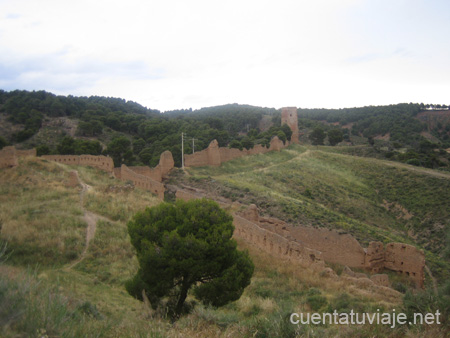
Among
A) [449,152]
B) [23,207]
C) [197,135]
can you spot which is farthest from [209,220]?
[449,152]

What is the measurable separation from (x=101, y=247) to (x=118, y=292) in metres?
4.01

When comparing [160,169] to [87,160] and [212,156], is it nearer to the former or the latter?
[87,160]

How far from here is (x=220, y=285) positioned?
9.38m

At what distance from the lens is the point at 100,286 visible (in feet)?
38.1

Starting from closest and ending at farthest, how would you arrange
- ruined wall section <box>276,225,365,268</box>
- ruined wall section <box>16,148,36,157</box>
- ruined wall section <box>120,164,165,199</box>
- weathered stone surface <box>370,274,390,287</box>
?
weathered stone surface <box>370,274,390,287</box> < ruined wall section <box>276,225,365,268</box> < ruined wall section <box>16,148,36,157</box> < ruined wall section <box>120,164,165,199</box>

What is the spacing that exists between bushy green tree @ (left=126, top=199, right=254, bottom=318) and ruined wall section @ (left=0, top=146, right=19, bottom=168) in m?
16.4

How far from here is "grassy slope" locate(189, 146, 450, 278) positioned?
27203 millimetres

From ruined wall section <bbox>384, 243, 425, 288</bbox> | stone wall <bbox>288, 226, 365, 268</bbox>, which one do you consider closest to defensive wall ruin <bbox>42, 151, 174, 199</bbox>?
stone wall <bbox>288, 226, 365, 268</bbox>

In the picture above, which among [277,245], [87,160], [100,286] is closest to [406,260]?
[277,245]

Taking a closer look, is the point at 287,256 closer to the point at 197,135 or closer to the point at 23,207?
the point at 23,207

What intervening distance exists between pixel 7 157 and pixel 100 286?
Result: 15.4m

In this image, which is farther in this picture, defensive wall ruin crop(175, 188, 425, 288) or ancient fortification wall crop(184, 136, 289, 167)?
ancient fortification wall crop(184, 136, 289, 167)

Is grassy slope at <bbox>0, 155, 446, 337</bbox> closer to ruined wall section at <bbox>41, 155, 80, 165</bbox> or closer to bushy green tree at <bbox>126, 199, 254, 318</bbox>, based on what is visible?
bushy green tree at <bbox>126, 199, 254, 318</bbox>

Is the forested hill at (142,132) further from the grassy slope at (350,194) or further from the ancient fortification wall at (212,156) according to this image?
the grassy slope at (350,194)
